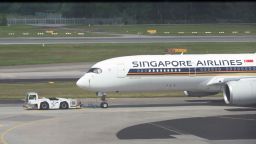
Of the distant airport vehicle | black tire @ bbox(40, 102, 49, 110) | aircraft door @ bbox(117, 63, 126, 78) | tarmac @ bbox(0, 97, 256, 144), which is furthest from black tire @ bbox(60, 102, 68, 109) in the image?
aircraft door @ bbox(117, 63, 126, 78)

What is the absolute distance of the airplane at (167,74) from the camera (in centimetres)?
4466

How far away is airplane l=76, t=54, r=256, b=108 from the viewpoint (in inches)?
1758

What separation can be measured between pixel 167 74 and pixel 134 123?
31.5 feet

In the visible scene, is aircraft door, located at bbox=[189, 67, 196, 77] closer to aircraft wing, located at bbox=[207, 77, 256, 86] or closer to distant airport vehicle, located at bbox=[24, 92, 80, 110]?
Answer: aircraft wing, located at bbox=[207, 77, 256, 86]

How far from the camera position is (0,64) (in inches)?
3265

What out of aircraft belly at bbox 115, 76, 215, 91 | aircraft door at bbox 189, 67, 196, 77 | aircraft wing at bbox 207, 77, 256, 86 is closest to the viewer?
aircraft belly at bbox 115, 76, 215, 91

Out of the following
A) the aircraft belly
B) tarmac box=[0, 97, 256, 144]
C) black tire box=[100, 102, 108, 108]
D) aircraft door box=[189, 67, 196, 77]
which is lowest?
tarmac box=[0, 97, 256, 144]

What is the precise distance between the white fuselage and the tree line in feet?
174

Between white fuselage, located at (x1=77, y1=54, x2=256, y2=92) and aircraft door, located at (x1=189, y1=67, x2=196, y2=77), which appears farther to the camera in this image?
aircraft door, located at (x1=189, y1=67, x2=196, y2=77)

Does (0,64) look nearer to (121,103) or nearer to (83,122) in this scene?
(121,103)

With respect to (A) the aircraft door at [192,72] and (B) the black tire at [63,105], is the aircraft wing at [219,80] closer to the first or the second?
(A) the aircraft door at [192,72]

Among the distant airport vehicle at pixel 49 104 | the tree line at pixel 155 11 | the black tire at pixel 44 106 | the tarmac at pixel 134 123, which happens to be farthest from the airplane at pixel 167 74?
the tree line at pixel 155 11

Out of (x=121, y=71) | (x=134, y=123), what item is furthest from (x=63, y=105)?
(x=134, y=123)

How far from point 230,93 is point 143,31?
108m
